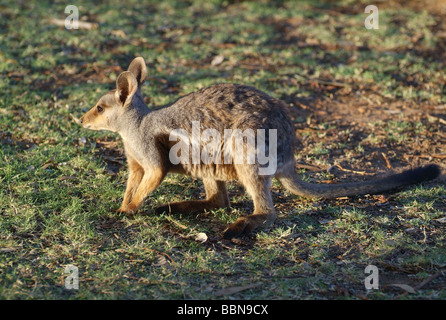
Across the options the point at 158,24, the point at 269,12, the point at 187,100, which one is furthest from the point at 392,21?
the point at 187,100

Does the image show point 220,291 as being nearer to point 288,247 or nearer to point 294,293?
point 294,293

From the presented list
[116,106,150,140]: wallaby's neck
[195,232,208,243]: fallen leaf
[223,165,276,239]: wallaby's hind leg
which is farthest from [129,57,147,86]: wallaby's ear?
[195,232,208,243]: fallen leaf

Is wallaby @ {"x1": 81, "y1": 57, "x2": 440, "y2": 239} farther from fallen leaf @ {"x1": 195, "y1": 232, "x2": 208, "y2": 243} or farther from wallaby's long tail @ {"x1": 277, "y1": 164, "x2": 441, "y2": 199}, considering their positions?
fallen leaf @ {"x1": 195, "y1": 232, "x2": 208, "y2": 243}

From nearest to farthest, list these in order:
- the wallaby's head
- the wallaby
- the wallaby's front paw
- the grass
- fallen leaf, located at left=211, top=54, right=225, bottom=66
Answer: the grass < the wallaby < the wallaby's front paw < the wallaby's head < fallen leaf, located at left=211, top=54, right=225, bottom=66

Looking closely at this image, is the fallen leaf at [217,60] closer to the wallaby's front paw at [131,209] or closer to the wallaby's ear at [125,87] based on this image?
the wallaby's ear at [125,87]

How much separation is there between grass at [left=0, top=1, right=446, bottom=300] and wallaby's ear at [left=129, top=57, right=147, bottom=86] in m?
0.99

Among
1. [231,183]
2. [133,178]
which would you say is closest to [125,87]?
[133,178]

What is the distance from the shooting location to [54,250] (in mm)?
3744

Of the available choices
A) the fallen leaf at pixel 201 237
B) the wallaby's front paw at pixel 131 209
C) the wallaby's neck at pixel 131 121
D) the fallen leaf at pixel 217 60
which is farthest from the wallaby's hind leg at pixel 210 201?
the fallen leaf at pixel 217 60

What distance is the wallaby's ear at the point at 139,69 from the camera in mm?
4488

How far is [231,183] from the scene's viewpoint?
5.08m

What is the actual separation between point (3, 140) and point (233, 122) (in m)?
2.65

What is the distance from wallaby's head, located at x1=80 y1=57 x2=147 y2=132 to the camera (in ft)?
14.5

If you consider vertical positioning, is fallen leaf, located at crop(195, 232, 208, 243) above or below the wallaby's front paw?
below
